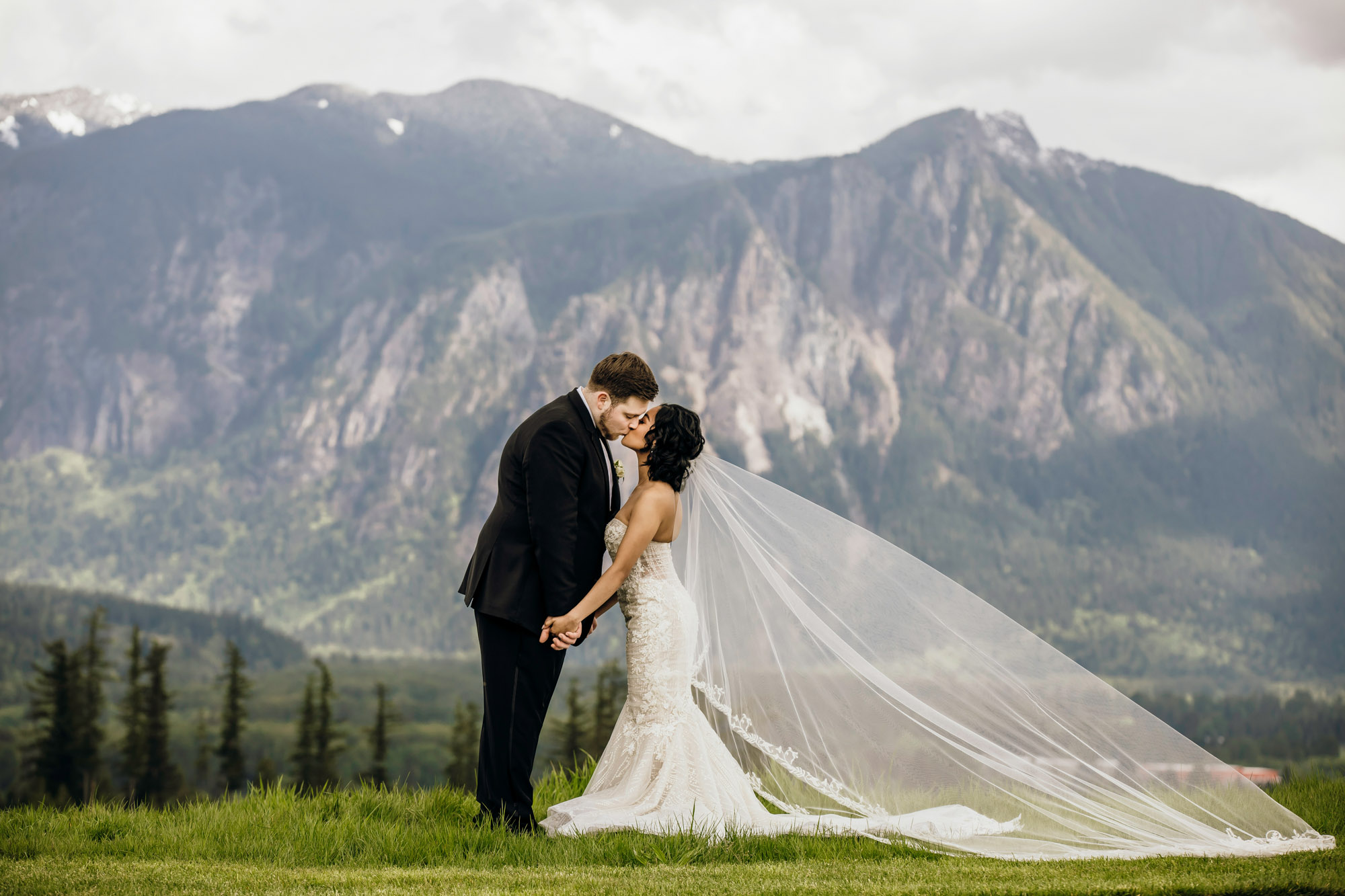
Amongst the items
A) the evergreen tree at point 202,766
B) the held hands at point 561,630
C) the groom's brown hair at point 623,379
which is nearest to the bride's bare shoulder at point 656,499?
the groom's brown hair at point 623,379

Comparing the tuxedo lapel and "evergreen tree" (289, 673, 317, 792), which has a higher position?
the tuxedo lapel

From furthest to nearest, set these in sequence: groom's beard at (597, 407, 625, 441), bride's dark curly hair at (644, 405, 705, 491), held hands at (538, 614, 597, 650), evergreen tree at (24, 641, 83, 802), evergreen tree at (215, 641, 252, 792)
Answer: evergreen tree at (24, 641, 83, 802) → evergreen tree at (215, 641, 252, 792) → bride's dark curly hair at (644, 405, 705, 491) → groom's beard at (597, 407, 625, 441) → held hands at (538, 614, 597, 650)

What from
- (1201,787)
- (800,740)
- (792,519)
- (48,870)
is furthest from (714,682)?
(48,870)

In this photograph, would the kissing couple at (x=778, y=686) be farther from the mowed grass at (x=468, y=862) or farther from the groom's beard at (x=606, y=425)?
the mowed grass at (x=468, y=862)

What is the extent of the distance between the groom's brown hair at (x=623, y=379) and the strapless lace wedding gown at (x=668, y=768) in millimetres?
1019

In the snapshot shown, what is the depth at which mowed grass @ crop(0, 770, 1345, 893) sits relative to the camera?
622 centimetres

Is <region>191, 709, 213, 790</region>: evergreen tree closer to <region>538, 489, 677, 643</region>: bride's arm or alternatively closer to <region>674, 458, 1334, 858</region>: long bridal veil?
<region>674, 458, 1334, 858</region>: long bridal veil

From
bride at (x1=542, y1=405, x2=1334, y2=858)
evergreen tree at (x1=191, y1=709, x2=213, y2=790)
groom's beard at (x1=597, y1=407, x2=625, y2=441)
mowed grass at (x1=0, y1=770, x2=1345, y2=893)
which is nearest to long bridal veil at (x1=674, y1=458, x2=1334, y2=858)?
bride at (x1=542, y1=405, x2=1334, y2=858)

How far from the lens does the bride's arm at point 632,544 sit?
25.8 feet

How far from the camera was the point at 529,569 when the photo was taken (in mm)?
7773

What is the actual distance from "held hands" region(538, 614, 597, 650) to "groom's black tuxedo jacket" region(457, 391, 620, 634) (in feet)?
0.21

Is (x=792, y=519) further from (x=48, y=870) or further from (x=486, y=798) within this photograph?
(x=48, y=870)

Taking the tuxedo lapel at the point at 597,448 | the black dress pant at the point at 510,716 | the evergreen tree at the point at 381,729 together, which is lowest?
the evergreen tree at the point at 381,729

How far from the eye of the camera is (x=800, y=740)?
8820 millimetres
